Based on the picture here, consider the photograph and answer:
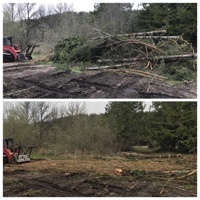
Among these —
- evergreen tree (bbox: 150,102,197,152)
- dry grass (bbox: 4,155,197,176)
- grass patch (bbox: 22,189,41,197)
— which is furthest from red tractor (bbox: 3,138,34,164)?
evergreen tree (bbox: 150,102,197,152)

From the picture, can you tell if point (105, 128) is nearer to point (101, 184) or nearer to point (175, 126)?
point (175, 126)

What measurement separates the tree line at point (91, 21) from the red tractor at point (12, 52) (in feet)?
1.87

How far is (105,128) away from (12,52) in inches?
189

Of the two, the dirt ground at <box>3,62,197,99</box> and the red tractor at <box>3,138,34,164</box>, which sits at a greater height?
the dirt ground at <box>3,62,197,99</box>

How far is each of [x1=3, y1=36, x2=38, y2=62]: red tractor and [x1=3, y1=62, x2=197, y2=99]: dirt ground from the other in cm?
148

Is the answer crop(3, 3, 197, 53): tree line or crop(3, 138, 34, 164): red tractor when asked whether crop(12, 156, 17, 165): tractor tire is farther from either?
crop(3, 3, 197, 53): tree line

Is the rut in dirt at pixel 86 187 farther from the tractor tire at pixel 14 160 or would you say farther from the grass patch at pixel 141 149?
the grass patch at pixel 141 149

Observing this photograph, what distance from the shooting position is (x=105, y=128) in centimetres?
1294

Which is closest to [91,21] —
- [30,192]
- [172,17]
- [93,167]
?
[172,17]

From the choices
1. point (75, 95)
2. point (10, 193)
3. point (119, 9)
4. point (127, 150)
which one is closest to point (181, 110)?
point (127, 150)

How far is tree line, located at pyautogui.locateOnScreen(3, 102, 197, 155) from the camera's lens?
1126 centimetres

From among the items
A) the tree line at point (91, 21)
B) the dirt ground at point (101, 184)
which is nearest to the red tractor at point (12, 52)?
the tree line at point (91, 21)

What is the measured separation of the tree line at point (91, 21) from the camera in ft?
37.5

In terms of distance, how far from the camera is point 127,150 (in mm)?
14102
